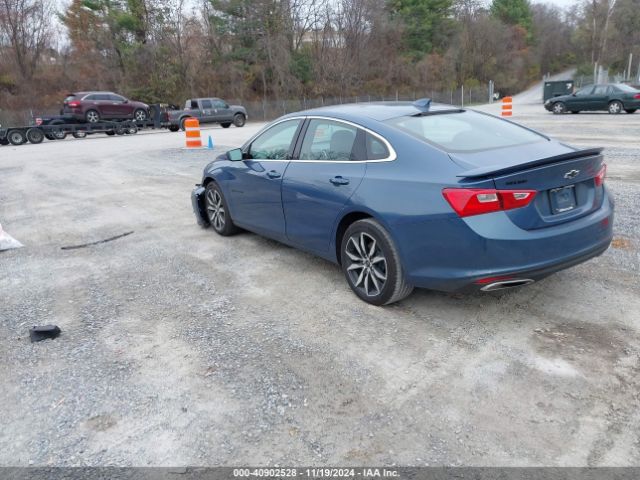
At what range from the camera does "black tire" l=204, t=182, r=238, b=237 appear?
6172 mm

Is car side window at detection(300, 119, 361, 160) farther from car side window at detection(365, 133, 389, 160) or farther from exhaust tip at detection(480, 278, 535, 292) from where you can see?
exhaust tip at detection(480, 278, 535, 292)

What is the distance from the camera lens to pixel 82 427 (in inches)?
112

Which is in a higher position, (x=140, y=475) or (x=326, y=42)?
(x=326, y=42)

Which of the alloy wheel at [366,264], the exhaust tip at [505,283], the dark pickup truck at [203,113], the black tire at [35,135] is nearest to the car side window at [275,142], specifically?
the alloy wheel at [366,264]

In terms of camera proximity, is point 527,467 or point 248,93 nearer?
point 527,467

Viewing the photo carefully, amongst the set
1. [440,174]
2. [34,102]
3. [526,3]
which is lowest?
[440,174]

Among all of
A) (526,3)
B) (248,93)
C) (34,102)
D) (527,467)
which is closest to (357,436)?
(527,467)

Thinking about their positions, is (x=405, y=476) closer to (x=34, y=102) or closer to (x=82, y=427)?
(x=82, y=427)

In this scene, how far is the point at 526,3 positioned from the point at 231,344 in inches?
4051

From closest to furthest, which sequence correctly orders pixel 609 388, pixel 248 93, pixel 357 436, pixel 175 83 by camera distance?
pixel 357 436
pixel 609 388
pixel 175 83
pixel 248 93

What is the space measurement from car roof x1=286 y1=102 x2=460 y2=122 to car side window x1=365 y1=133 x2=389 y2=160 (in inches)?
8.8

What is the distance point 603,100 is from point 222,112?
1999 centimetres

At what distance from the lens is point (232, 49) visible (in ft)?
151

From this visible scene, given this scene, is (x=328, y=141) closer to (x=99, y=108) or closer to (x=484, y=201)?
(x=484, y=201)
